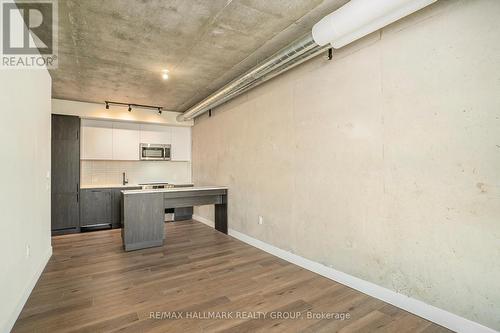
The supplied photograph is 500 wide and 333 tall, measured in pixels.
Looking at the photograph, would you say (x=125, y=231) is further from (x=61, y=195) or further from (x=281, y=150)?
(x=281, y=150)

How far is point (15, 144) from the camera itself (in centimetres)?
226

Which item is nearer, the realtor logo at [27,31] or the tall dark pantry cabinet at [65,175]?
the realtor logo at [27,31]

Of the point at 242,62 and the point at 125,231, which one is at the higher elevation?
the point at 242,62

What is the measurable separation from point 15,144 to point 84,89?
3151 mm

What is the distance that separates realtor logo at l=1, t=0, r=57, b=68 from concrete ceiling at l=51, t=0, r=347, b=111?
112 mm

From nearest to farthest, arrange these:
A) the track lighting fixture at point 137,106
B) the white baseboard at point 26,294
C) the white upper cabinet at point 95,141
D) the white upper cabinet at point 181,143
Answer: the white baseboard at point 26,294 < the white upper cabinet at point 95,141 < the track lighting fixture at point 137,106 < the white upper cabinet at point 181,143

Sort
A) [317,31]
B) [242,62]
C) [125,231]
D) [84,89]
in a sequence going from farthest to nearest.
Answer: [84,89] < [125,231] < [242,62] < [317,31]

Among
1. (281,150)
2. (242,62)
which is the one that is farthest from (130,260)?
(242,62)

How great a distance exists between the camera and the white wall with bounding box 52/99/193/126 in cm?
555

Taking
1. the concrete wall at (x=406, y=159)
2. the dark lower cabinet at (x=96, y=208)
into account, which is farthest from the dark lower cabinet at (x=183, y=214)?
the concrete wall at (x=406, y=159)

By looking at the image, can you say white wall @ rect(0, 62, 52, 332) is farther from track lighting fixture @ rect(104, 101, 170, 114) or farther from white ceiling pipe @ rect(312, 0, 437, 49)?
white ceiling pipe @ rect(312, 0, 437, 49)

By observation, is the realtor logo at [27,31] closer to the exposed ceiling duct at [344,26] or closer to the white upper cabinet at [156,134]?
the exposed ceiling duct at [344,26]

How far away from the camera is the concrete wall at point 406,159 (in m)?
1.90

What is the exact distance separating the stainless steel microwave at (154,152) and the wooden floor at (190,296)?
2886 mm
